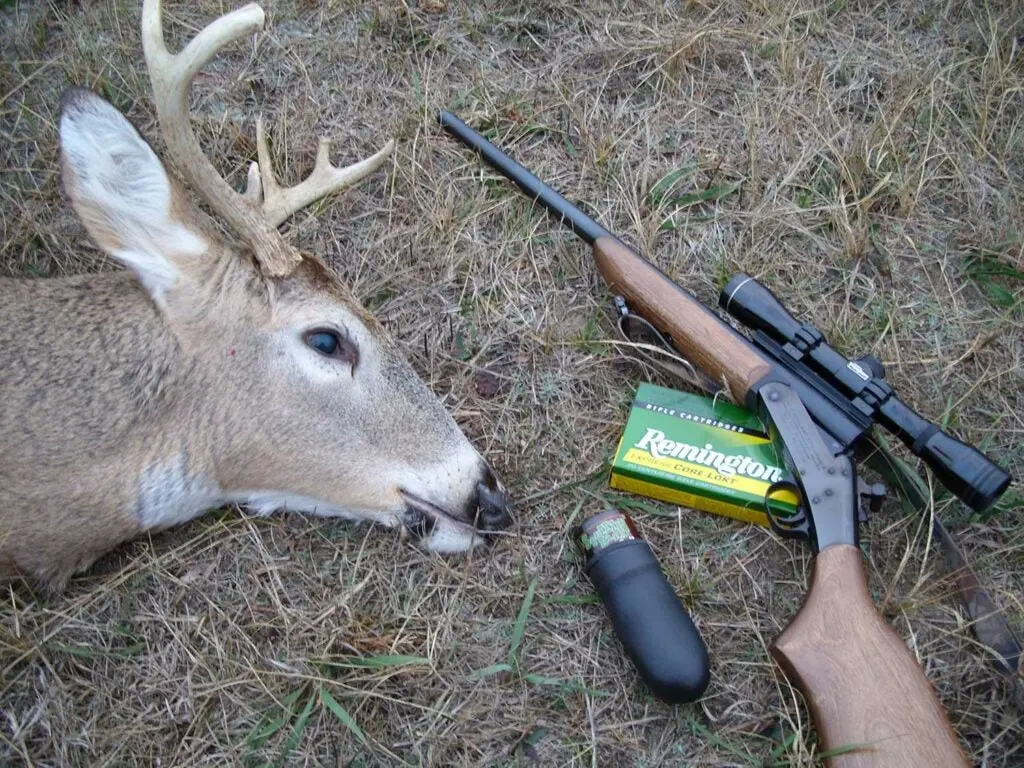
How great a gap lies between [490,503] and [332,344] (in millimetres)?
803

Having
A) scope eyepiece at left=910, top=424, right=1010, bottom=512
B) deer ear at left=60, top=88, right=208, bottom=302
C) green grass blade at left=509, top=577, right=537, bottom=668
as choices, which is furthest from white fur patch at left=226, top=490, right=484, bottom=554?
scope eyepiece at left=910, top=424, right=1010, bottom=512

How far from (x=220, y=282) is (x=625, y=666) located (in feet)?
6.42

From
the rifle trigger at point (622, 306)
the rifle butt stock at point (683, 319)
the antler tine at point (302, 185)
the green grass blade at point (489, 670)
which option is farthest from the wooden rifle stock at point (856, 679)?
the antler tine at point (302, 185)

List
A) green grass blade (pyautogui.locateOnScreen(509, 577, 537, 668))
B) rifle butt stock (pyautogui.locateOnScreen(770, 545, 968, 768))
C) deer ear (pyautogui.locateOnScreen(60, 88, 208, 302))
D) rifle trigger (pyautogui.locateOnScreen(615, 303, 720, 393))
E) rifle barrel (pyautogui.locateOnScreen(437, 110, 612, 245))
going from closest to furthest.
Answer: rifle butt stock (pyautogui.locateOnScreen(770, 545, 968, 768)), deer ear (pyautogui.locateOnScreen(60, 88, 208, 302)), green grass blade (pyautogui.locateOnScreen(509, 577, 537, 668)), rifle trigger (pyautogui.locateOnScreen(615, 303, 720, 393)), rifle barrel (pyautogui.locateOnScreen(437, 110, 612, 245))

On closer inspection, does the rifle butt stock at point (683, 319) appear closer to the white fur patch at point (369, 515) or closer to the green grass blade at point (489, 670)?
the white fur patch at point (369, 515)

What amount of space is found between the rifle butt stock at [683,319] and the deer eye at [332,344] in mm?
1278

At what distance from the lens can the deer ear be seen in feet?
9.16

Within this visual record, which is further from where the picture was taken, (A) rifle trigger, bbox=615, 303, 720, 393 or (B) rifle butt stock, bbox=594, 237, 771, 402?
(A) rifle trigger, bbox=615, 303, 720, 393

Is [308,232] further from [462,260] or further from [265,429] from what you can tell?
[265,429]

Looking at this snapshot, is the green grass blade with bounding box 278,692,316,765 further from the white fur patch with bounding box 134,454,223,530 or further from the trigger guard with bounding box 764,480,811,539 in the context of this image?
the trigger guard with bounding box 764,480,811,539

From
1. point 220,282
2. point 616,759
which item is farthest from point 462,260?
point 616,759

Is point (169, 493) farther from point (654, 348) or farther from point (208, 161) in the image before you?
point (654, 348)

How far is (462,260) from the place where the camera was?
13.0 ft

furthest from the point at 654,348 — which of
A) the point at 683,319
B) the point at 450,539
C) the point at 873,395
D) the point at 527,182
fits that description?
the point at 450,539
